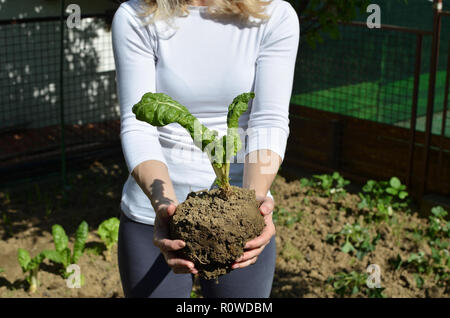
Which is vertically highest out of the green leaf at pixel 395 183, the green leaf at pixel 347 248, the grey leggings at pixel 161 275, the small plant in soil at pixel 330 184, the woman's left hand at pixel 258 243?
the woman's left hand at pixel 258 243

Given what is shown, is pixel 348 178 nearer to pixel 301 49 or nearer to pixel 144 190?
pixel 301 49

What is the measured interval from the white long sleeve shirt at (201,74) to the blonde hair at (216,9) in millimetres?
24

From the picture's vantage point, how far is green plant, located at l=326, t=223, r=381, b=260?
15.1ft

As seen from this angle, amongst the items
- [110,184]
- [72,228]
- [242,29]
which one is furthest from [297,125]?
[242,29]

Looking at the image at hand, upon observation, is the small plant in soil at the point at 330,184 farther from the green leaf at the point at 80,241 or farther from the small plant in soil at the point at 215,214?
the small plant in soil at the point at 215,214

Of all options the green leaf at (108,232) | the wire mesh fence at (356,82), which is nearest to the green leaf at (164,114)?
the green leaf at (108,232)

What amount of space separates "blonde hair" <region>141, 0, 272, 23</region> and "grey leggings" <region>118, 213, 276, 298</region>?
746mm

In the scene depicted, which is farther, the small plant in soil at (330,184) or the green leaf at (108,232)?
the small plant in soil at (330,184)

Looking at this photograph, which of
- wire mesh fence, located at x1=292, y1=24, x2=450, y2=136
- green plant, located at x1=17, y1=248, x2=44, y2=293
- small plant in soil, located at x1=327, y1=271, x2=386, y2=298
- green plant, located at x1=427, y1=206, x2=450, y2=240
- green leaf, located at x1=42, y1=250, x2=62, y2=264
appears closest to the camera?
small plant in soil, located at x1=327, y1=271, x2=386, y2=298

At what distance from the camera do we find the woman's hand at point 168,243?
1.90m

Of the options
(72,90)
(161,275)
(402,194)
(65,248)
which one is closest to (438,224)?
(402,194)

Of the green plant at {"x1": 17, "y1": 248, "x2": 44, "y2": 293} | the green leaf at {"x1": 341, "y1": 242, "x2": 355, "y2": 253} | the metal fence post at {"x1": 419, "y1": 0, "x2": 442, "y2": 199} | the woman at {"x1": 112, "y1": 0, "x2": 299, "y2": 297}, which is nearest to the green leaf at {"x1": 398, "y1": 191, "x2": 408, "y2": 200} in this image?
the metal fence post at {"x1": 419, "y1": 0, "x2": 442, "y2": 199}

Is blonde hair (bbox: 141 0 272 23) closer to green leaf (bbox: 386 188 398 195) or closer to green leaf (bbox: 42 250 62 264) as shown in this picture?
green leaf (bbox: 42 250 62 264)

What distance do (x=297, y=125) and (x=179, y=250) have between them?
4.58m
